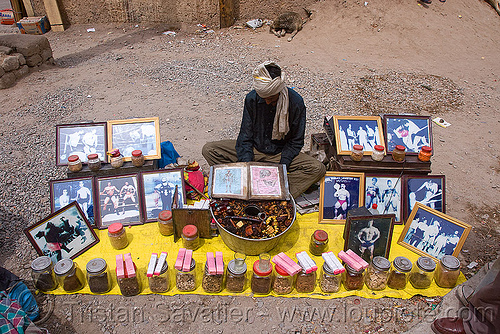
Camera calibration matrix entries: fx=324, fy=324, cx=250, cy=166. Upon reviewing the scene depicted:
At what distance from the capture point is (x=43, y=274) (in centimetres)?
285

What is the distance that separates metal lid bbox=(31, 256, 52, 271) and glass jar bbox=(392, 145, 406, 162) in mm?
3724

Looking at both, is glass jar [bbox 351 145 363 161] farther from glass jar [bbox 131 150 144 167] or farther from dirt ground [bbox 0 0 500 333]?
glass jar [bbox 131 150 144 167]

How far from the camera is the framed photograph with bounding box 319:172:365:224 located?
3.75 m

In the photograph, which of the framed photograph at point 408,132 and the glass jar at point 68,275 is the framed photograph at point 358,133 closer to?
the framed photograph at point 408,132

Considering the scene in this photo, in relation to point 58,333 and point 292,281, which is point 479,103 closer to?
point 292,281

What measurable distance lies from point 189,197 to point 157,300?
137 cm

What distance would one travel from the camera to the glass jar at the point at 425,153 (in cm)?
374

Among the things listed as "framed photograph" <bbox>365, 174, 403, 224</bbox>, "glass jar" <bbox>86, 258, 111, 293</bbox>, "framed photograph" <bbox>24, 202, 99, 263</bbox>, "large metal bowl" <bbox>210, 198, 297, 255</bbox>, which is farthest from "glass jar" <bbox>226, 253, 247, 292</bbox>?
"framed photograph" <bbox>365, 174, 403, 224</bbox>

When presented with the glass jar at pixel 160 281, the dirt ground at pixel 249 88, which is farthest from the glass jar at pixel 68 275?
the glass jar at pixel 160 281

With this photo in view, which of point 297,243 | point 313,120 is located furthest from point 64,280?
point 313,120

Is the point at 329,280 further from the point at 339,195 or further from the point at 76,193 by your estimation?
the point at 76,193

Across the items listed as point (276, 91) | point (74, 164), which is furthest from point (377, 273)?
point (74, 164)

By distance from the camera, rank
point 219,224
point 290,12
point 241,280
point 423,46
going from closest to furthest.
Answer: point 241,280
point 219,224
point 423,46
point 290,12

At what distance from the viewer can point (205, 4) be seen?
1045 cm
